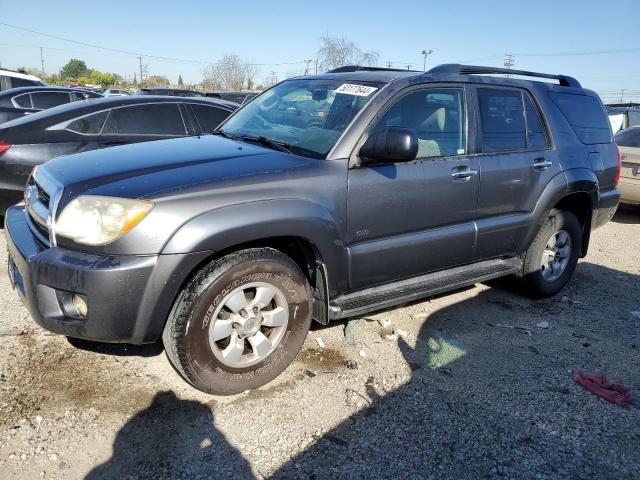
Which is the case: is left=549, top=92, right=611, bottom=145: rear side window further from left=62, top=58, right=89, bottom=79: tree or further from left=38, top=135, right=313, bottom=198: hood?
left=62, top=58, right=89, bottom=79: tree

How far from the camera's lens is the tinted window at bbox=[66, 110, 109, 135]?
205 inches

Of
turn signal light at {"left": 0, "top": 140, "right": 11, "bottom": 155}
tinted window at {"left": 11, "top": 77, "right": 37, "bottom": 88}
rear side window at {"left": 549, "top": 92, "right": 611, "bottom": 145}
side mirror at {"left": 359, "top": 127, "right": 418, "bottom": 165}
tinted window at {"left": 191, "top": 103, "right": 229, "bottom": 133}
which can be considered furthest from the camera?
tinted window at {"left": 11, "top": 77, "right": 37, "bottom": 88}

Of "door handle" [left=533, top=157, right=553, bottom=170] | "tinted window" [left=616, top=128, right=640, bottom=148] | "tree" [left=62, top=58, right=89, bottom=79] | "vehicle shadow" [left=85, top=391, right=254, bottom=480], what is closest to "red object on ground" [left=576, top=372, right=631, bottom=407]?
"door handle" [left=533, top=157, right=553, bottom=170]

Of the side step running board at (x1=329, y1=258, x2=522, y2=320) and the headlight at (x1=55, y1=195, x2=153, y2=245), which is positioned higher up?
the headlight at (x1=55, y1=195, x2=153, y2=245)

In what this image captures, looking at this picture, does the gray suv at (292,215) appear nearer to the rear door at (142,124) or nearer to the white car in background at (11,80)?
the rear door at (142,124)

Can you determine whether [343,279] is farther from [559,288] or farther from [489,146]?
[559,288]

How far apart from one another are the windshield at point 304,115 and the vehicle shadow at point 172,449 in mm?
1644

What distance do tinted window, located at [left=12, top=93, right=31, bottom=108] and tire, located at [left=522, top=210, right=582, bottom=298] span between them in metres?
9.64

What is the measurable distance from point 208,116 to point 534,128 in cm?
373

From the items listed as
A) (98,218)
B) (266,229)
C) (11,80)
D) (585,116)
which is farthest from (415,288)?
(11,80)

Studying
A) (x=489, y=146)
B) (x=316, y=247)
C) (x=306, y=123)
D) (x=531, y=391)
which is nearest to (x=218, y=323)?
(x=316, y=247)

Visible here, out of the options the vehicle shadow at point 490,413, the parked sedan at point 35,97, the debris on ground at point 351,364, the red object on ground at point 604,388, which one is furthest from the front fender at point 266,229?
the parked sedan at point 35,97

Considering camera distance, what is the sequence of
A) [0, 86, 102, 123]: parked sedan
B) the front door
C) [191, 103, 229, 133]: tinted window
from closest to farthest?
the front door
[191, 103, 229, 133]: tinted window
[0, 86, 102, 123]: parked sedan

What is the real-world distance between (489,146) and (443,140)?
0.46 metres
